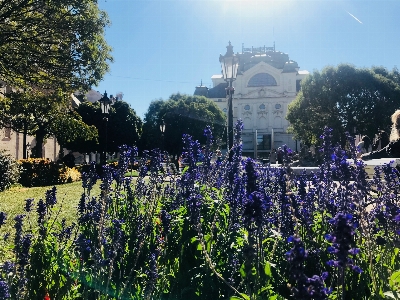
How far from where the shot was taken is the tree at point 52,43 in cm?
1097

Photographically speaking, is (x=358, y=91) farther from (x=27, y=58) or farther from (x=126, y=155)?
(x=126, y=155)

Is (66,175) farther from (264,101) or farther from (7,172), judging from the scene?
(264,101)

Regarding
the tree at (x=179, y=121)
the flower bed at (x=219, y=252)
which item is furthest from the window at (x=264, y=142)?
the flower bed at (x=219, y=252)

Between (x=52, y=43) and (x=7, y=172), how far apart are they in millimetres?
8113

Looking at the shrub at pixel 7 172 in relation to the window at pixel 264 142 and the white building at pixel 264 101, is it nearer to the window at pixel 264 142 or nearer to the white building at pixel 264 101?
the white building at pixel 264 101

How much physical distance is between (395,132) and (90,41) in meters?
10.1

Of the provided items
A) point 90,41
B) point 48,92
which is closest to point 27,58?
point 90,41

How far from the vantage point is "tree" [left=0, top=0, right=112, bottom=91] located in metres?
11.0

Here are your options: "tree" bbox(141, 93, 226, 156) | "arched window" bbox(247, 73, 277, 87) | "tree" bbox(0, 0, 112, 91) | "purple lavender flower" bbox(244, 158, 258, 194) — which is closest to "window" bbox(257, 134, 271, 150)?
"arched window" bbox(247, 73, 277, 87)

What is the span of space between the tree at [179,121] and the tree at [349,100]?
11028 mm

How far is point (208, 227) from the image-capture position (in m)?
3.71

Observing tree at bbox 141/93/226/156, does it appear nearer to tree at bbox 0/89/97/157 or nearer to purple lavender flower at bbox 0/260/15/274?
tree at bbox 0/89/97/157

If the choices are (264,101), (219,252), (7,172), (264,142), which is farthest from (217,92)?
(219,252)

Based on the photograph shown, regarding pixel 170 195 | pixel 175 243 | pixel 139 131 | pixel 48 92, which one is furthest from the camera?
pixel 139 131
